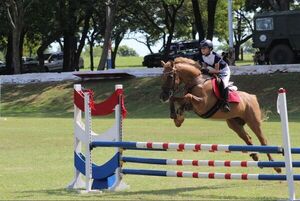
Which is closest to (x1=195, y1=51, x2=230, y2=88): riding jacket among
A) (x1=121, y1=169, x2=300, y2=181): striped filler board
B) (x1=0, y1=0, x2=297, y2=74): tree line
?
(x1=121, y1=169, x2=300, y2=181): striped filler board

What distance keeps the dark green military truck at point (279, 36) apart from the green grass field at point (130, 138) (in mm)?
2166

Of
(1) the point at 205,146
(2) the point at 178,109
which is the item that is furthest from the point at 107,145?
(1) the point at 205,146

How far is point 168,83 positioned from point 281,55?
2563cm

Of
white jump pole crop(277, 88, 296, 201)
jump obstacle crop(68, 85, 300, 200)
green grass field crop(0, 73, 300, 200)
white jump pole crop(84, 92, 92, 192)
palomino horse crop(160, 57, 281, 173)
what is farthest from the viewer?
palomino horse crop(160, 57, 281, 173)

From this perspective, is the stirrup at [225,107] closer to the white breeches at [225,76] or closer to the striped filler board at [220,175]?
the white breeches at [225,76]

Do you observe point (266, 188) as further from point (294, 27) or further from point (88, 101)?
point (294, 27)

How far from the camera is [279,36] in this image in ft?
116

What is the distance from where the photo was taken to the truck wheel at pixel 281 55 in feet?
116

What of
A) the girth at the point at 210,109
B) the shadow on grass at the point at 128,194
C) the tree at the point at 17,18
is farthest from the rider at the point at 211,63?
the tree at the point at 17,18

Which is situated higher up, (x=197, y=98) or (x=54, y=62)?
(x=197, y=98)

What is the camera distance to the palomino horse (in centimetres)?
1129

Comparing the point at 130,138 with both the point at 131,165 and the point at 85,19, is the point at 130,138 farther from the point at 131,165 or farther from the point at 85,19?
the point at 85,19

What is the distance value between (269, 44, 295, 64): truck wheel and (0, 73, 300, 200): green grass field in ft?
6.36

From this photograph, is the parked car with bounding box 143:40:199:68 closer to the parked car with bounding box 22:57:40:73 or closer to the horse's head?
the parked car with bounding box 22:57:40:73
